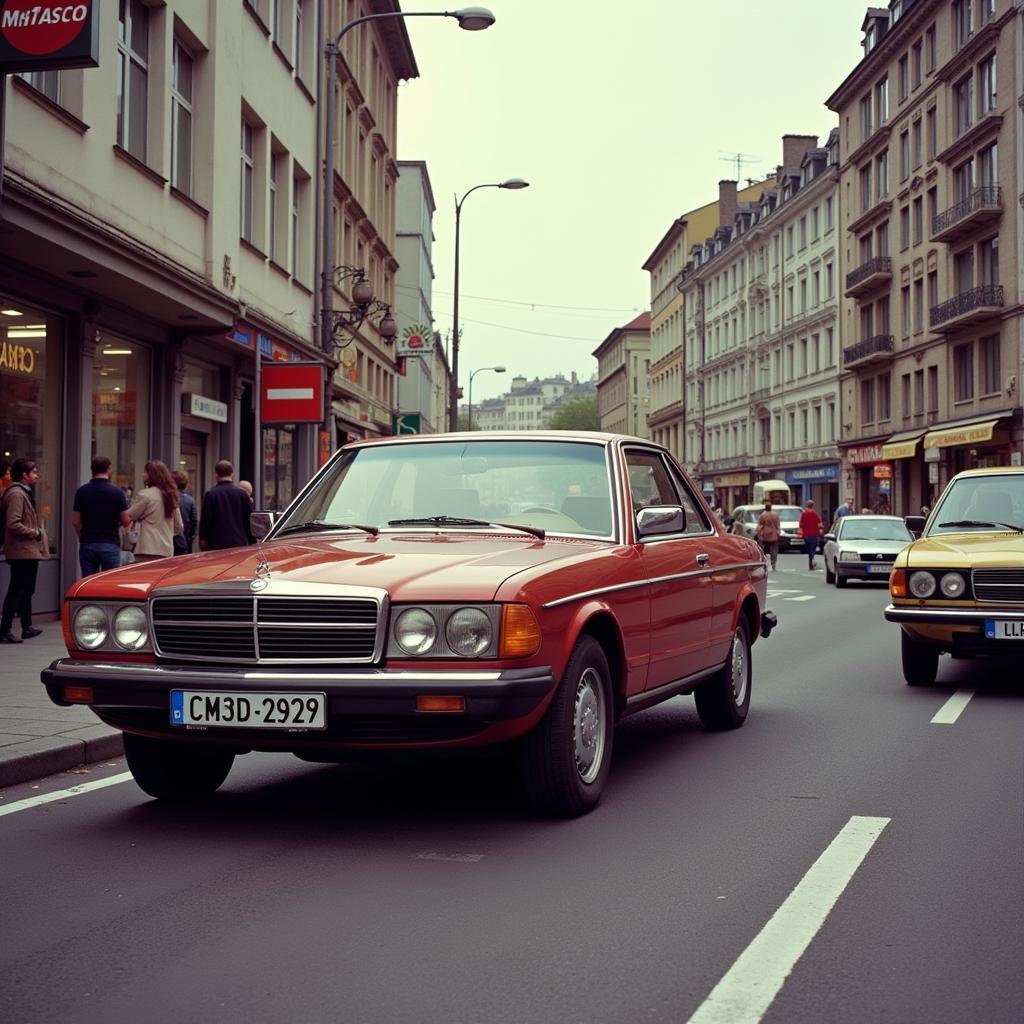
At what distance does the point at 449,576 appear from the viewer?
212 inches

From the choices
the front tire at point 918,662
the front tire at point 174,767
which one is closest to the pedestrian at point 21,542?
the front tire at point 174,767

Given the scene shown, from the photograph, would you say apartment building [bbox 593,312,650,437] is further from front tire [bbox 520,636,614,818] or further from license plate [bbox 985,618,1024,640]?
front tire [bbox 520,636,614,818]

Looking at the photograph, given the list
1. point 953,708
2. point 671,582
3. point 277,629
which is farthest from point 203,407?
point 277,629

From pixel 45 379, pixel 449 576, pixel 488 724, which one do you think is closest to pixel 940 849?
pixel 488 724

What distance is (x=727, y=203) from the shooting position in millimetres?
90375

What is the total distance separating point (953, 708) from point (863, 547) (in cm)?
1804

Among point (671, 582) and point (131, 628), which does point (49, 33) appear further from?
point (671, 582)

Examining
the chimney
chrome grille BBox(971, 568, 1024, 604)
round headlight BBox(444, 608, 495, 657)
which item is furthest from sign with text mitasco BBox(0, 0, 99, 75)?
the chimney

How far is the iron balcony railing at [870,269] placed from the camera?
55.5m

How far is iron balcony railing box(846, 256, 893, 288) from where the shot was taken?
55.5 metres

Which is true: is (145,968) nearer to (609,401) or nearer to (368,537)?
(368,537)

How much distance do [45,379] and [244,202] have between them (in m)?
8.30

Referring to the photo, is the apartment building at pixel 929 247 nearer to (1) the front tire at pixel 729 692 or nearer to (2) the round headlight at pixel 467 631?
(1) the front tire at pixel 729 692

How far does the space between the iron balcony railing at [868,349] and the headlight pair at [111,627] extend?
171ft
